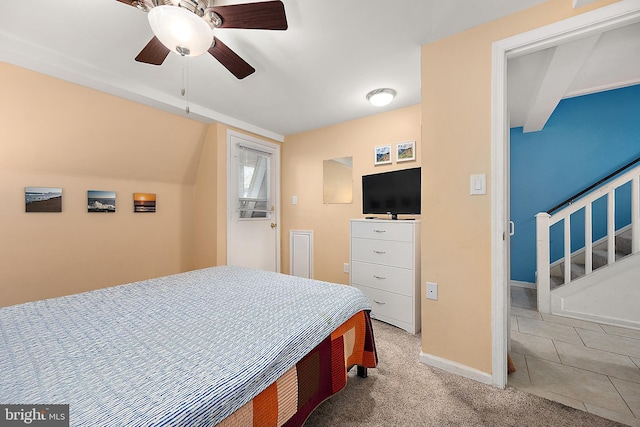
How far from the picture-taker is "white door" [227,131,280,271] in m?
3.24

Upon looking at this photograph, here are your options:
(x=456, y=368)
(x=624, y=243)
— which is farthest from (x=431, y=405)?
(x=624, y=243)

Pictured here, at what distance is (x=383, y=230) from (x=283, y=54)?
1783 millimetres

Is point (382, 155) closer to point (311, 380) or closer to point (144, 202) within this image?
point (311, 380)

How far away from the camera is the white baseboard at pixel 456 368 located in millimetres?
1641

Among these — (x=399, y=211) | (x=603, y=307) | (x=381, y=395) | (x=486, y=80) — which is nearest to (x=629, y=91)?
(x=603, y=307)

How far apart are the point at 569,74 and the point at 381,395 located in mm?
2978

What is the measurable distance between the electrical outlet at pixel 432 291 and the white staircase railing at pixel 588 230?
1.86 metres

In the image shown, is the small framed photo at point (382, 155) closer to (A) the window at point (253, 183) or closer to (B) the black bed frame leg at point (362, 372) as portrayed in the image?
(A) the window at point (253, 183)

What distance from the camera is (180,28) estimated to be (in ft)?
4.00

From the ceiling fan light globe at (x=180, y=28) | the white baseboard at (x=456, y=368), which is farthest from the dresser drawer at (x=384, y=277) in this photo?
the ceiling fan light globe at (x=180, y=28)

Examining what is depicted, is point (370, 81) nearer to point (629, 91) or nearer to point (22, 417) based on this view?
point (22, 417)

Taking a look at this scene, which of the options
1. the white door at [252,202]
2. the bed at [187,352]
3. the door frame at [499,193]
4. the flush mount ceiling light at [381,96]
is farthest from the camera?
the white door at [252,202]

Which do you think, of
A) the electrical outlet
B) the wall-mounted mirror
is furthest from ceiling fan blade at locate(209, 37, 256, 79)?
the electrical outlet

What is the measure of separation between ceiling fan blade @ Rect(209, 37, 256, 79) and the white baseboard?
2344 mm
